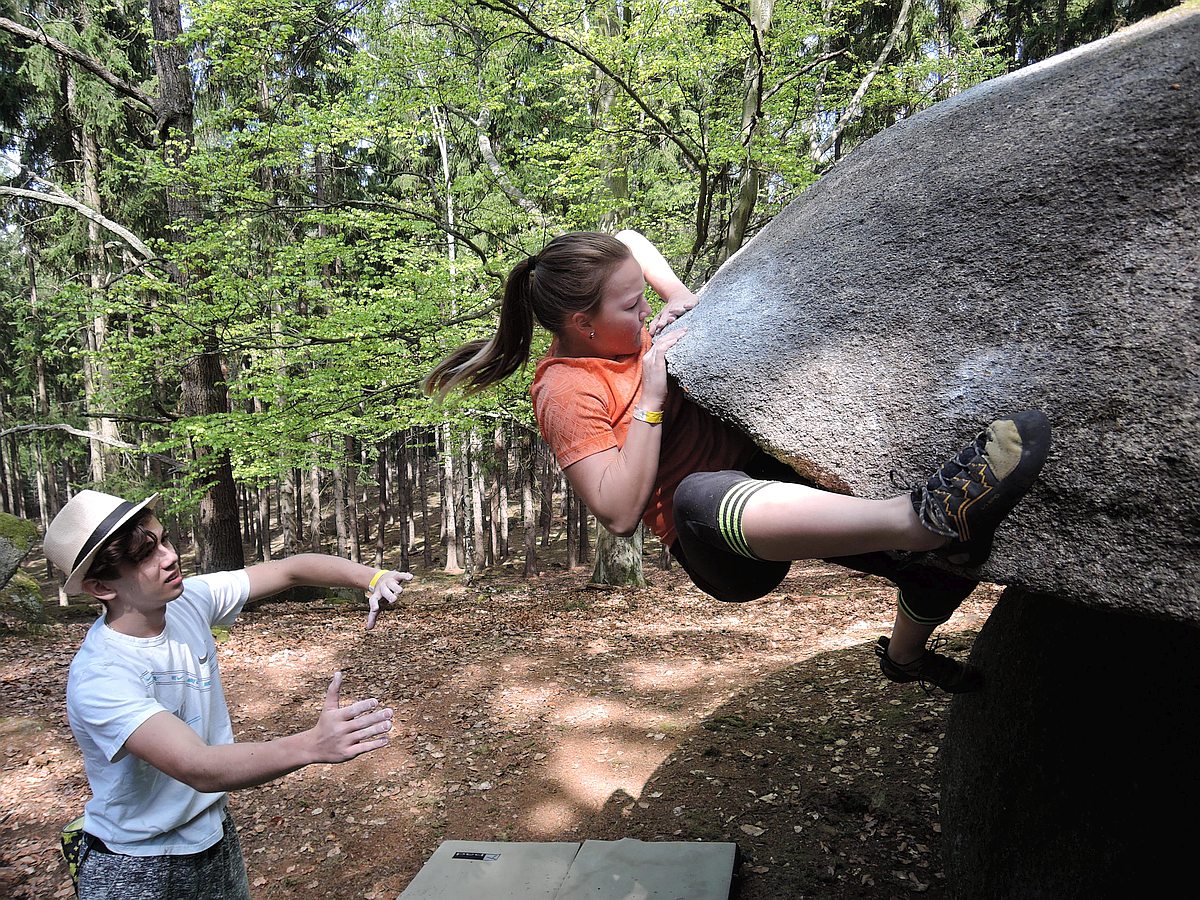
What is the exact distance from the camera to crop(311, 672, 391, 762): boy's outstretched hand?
1.90m

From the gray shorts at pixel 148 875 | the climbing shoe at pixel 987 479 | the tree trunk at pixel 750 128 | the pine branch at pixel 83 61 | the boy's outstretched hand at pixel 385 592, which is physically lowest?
the gray shorts at pixel 148 875

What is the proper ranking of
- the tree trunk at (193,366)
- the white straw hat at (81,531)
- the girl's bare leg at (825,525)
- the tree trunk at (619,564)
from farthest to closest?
1. the tree trunk at (619,564)
2. the tree trunk at (193,366)
3. the white straw hat at (81,531)
4. the girl's bare leg at (825,525)

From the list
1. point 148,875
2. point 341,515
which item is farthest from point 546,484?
point 148,875

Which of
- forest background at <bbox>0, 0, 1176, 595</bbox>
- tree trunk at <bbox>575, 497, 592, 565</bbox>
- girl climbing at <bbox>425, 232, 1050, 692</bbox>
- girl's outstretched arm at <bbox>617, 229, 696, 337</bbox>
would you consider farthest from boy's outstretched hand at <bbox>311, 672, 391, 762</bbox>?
tree trunk at <bbox>575, 497, 592, 565</bbox>

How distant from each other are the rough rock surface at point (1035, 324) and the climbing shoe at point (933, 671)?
1740 millimetres

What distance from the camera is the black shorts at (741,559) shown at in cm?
→ 190

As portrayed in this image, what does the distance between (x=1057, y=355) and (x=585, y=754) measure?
4.96m

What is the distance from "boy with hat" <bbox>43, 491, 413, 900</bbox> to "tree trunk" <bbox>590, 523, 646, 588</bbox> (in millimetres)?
9383

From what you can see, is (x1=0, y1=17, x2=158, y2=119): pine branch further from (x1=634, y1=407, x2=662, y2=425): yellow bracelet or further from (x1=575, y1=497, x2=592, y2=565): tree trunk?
(x1=575, y1=497, x2=592, y2=565): tree trunk

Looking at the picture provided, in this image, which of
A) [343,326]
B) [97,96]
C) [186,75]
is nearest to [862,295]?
[343,326]

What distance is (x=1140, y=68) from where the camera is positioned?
194cm

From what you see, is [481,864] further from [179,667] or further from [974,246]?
[974,246]

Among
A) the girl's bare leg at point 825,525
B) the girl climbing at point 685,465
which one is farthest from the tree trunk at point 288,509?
the girl's bare leg at point 825,525

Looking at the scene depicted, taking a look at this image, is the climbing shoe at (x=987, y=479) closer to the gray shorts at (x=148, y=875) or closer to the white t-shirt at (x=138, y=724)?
the white t-shirt at (x=138, y=724)
